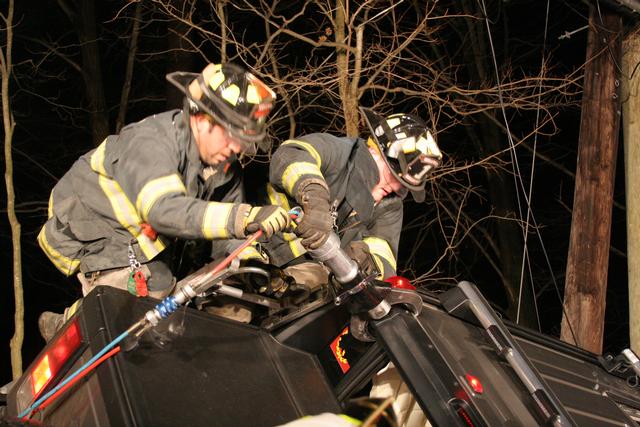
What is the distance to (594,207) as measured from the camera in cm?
626

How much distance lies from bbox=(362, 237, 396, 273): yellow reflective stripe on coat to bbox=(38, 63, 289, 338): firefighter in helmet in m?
1.01

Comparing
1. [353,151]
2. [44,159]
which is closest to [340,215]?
[353,151]

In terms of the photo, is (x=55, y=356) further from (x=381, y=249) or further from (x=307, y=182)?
(x=381, y=249)

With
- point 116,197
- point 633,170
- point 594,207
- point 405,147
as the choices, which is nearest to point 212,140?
point 116,197

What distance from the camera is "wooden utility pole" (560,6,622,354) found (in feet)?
20.3

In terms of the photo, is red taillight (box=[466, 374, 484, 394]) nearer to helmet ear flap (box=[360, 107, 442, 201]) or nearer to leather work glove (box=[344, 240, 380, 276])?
leather work glove (box=[344, 240, 380, 276])

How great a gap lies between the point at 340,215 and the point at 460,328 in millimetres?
1609

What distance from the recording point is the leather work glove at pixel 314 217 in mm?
2674

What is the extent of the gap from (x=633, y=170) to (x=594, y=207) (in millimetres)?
430

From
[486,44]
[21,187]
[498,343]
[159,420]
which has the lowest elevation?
[21,187]

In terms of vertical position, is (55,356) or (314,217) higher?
(314,217)

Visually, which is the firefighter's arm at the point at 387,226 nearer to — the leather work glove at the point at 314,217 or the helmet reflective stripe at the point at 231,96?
the leather work glove at the point at 314,217

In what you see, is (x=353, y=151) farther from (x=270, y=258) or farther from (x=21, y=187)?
(x=21, y=187)

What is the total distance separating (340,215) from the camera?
13.7ft
